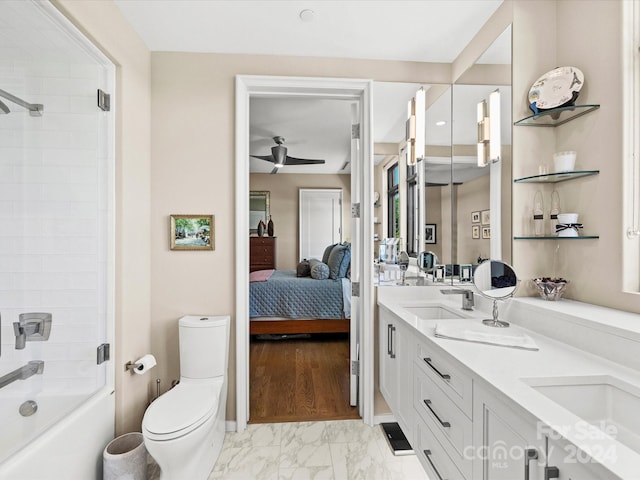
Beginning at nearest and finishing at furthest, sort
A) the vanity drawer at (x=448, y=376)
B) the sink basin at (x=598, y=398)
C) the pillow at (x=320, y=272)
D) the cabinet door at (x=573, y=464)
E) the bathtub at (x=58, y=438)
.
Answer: the cabinet door at (x=573, y=464)
the sink basin at (x=598, y=398)
the vanity drawer at (x=448, y=376)
the bathtub at (x=58, y=438)
the pillow at (x=320, y=272)

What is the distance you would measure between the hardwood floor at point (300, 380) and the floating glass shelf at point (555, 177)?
1909 millimetres

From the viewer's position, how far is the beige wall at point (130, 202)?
183 centimetres

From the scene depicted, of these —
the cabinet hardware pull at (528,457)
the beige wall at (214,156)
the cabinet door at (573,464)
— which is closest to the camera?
the cabinet door at (573,464)

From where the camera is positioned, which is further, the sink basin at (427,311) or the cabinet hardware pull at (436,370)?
the sink basin at (427,311)

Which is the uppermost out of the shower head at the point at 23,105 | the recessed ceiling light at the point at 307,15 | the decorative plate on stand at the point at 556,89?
the recessed ceiling light at the point at 307,15

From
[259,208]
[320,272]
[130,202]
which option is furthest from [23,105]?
[259,208]

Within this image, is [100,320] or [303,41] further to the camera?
[303,41]

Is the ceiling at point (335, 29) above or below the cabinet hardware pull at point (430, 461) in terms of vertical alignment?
above

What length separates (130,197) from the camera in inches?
76.7

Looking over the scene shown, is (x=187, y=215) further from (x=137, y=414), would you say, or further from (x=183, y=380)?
(x=137, y=414)

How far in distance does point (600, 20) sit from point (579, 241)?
1.03 m

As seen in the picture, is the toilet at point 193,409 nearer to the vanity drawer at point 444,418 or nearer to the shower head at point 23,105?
the vanity drawer at point 444,418

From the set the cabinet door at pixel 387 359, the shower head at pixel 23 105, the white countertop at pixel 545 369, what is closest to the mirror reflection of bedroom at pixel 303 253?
the cabinet door at pixel 387 359

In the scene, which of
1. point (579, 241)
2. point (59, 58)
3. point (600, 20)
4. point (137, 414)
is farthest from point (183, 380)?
point (600, 20)
